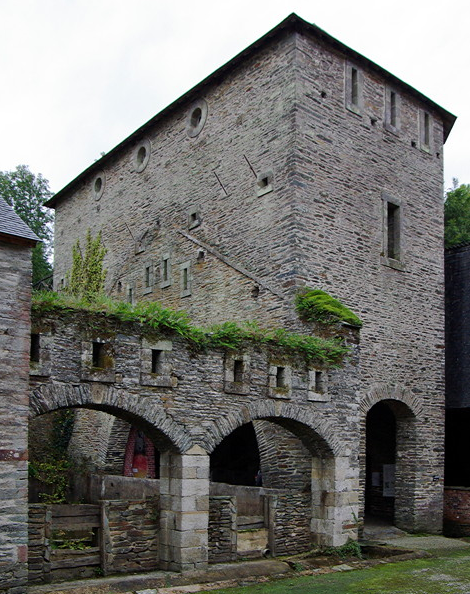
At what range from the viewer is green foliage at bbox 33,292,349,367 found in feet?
30.1

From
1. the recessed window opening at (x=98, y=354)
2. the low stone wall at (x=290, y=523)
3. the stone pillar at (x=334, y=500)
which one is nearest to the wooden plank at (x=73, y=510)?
the recessed window opening at (x=98, y=354)

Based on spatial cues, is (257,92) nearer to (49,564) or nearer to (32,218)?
(49,564)

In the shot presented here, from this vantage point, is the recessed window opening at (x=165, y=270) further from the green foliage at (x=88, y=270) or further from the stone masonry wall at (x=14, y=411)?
the stone masonry wall at (x=14, y=411)

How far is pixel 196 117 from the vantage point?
17.7 metres

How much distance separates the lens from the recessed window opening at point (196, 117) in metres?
17.5

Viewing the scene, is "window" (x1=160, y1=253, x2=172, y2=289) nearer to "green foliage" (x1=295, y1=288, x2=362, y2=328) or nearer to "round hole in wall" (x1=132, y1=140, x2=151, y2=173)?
"round hole in wall" (x1=132, y1=140, x2=151, y2=173)

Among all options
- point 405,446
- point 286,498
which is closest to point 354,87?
point 405,446

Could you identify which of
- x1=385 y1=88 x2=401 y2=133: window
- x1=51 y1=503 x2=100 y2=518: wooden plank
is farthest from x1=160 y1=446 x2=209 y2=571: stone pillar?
x1=385 y1=88 x2=401 y2=133: window

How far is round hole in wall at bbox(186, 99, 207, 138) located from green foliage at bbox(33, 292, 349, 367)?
729 centimetres

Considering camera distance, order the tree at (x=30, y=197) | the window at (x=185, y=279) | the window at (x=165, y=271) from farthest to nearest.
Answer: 1. the tree at (x=30, y=197)
2. the window at (x=165, y=271)
3. the window at (x=185, y=279)

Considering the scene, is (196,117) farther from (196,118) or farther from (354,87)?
(354,87)

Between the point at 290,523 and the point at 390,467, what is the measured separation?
5794 millimetres

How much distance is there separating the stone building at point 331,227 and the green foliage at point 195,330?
0.72 metres

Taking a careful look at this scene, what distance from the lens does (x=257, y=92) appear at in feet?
51.3
